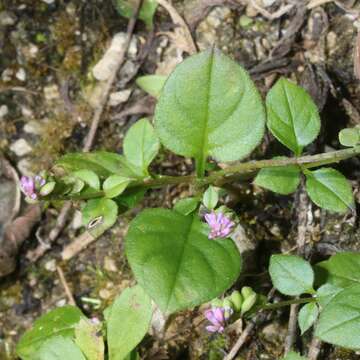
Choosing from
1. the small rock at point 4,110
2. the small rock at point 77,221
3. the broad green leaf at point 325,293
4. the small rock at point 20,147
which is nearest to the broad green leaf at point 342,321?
the broad green leaf at point 325,293

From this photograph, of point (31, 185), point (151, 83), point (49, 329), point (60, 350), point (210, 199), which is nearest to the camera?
point (31, 185)

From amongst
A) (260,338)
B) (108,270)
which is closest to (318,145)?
(260,338)

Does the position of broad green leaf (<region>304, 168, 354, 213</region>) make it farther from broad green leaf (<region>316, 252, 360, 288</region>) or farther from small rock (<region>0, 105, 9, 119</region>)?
small rock (<region>0, 105, 9, 119</region>)

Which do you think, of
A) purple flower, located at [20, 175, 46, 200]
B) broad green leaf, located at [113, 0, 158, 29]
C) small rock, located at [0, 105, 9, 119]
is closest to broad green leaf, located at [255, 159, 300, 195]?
purple flower, located at [20, 175, 46, 200]

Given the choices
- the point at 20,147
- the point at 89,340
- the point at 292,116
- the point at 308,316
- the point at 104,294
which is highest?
the point at 292,116

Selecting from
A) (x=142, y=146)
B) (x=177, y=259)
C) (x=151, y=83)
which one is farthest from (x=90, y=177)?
(x=151, y=83)

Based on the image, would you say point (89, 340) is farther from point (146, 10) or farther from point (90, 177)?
point (146, 10)

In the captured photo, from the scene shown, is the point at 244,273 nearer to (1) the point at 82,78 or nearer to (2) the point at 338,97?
(2) the point at 338,97

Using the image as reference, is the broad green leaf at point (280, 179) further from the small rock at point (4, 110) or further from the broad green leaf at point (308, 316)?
the small rock at point (4, 110)
